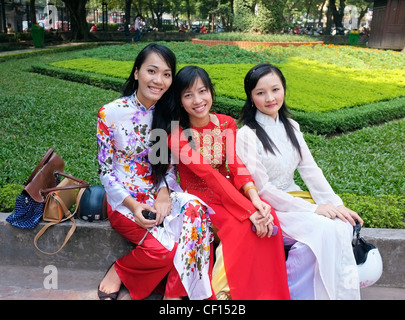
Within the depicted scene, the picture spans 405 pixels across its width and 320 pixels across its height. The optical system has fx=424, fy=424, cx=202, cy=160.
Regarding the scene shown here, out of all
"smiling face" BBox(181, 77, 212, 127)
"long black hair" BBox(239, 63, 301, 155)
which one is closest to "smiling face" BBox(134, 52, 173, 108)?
"smiling face" BBox(181, 77, 212, 127)

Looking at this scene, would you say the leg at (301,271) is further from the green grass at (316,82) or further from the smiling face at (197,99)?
the green grass at (316,82)

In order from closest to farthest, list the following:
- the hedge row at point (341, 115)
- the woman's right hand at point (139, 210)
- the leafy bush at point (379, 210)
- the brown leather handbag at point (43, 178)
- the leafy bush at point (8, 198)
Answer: the woman's right hand at point (139, 210), the brown leather handbag at point (43, 178), the leafy bush at point (379, 210), the leafy bush at point (8, 198), the hedge row at point (341, 115)

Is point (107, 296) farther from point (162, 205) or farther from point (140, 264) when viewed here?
point (162, 205)

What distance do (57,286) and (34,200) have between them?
1.83 ft

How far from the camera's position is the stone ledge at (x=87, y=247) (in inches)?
106

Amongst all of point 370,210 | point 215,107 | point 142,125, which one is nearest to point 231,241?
point 142,125

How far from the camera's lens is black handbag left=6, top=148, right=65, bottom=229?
8.53 feet

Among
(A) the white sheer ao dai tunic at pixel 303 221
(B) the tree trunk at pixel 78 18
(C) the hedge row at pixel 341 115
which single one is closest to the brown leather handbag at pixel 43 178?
(A) the white sheer ao dai tunic at pixel 303 221

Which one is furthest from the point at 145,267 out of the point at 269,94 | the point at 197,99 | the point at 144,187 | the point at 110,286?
the point at 269,94

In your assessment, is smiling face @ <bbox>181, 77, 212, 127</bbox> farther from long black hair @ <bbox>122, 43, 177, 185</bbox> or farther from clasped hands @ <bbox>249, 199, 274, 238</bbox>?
clasped hands @ <bbox>249, 199, 274, 238</bbox>

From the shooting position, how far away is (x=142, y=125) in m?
2.70

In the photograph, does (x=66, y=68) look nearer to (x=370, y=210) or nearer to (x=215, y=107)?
(x=215, y=107)

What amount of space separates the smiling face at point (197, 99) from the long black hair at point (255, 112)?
283mm

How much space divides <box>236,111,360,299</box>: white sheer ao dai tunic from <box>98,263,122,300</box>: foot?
1.00 metres
